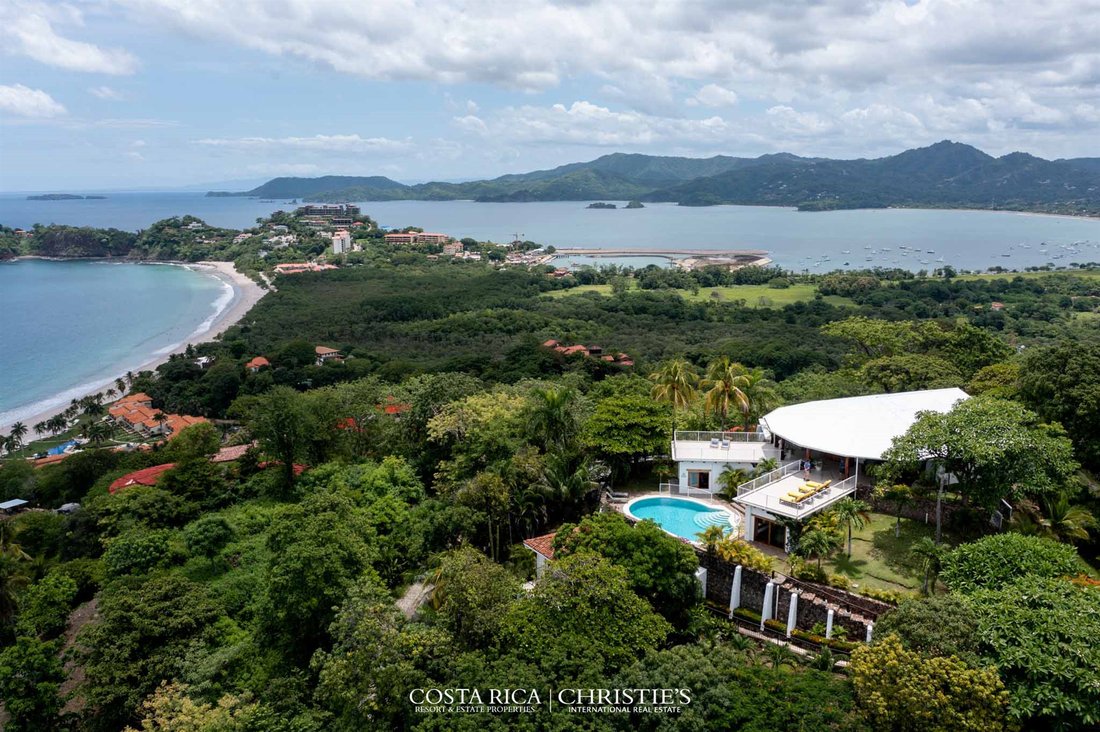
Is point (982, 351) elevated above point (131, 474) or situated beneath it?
elevated above

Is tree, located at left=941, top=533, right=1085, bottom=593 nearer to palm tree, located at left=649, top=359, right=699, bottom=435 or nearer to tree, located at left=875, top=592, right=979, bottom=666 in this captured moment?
tree, located at left=875, top=592, right=979, bottom=666

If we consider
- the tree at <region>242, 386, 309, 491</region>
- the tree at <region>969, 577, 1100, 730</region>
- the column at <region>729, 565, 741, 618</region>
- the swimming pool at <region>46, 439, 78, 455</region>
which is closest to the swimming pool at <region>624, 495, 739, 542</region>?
the column at <region>729, 565, 741, 618</region>

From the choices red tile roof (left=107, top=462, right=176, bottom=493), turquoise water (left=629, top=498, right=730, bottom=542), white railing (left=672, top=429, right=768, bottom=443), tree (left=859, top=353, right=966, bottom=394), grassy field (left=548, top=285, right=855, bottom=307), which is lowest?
red tile roof (left=107, top=462, right=176, bottom=493)

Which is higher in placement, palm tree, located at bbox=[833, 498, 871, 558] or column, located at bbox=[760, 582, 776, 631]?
palm tree, located at bbox=[833, 498, 871, 558]

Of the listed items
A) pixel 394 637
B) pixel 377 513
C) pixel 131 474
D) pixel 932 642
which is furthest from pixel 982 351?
pixel 131 474

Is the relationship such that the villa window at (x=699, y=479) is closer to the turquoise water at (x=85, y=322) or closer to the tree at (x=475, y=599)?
the tree at (x=475, y=599)

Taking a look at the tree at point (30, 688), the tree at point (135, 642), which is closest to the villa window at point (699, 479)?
the tree at point (135, 642)

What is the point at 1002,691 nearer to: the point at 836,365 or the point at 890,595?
the point at 890,595
